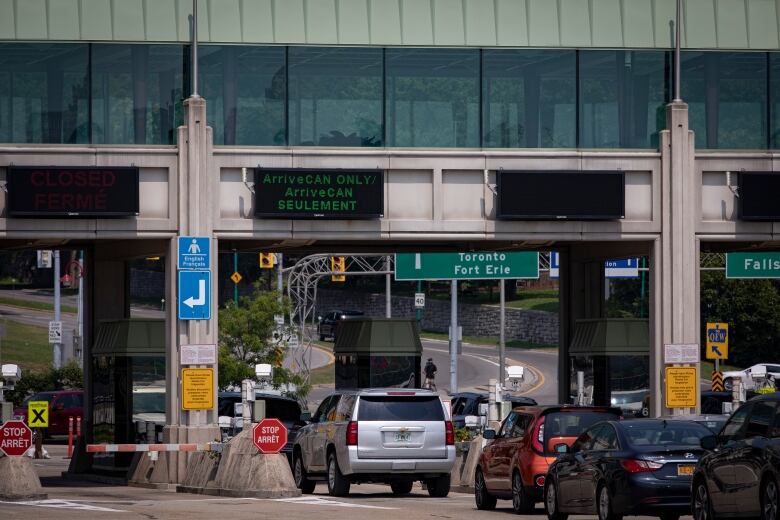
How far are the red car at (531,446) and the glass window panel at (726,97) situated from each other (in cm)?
965

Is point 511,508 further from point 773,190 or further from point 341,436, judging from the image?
point 773,190

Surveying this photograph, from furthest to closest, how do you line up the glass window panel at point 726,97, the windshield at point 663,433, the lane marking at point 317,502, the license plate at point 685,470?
the glass window panel at point 726,97, the lane marking at point 317,502, the windshield at point 663,433, the license plate at point 685,470

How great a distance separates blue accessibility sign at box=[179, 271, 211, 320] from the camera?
28.4m

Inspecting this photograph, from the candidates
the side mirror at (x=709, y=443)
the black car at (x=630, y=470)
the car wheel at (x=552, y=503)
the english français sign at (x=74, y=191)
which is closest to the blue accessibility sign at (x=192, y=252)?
the english français sign at (x=74, y=191)

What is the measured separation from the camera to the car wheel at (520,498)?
21.4 m

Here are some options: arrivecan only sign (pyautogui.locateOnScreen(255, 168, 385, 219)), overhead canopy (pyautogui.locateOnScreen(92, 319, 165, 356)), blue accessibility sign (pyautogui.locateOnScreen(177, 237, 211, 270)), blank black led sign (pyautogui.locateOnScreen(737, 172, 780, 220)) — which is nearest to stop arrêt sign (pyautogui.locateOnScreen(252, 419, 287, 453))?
blue accessibility sign (pyautogui.locateOnScreen(177, 237, 211, 270))

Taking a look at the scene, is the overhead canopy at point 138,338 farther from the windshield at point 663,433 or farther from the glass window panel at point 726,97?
the windshield at point 663,433

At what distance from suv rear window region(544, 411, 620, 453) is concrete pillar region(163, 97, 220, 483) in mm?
8752

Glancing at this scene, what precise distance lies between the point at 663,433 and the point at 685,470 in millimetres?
808

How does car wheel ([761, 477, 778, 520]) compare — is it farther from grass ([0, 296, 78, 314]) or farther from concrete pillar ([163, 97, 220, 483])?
grass ([0, 296, 78, 314])

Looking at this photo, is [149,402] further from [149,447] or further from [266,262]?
[266,262]

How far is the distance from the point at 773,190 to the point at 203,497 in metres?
12.6

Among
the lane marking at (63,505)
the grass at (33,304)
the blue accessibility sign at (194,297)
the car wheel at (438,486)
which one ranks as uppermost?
the grass at (33,304)

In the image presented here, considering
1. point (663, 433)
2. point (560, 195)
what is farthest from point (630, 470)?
point (560, 195)
